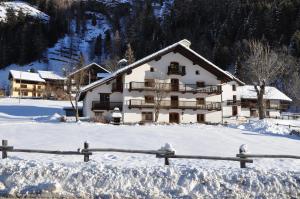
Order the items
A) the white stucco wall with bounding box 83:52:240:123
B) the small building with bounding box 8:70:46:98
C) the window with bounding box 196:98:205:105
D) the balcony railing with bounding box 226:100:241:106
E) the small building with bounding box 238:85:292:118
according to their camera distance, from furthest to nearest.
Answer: the small building with bounding box 8:70:46:98
the small building with bounding box 238:85:292:118
the balcony railing with bounding box 226:100:241:106
the window with bounding box 196:98:205:105
the white stucco wall with bounding box 83:52:240:123

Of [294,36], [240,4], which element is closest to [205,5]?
[240,4]

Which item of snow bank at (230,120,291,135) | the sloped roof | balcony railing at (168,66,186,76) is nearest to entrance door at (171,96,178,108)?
balcony railing at (168,66,186,76)

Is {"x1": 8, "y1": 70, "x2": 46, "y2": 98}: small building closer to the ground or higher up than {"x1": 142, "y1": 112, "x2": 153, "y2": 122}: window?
higher up

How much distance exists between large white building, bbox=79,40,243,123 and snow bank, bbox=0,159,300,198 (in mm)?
34343

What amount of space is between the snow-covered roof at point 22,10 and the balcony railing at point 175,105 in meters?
128

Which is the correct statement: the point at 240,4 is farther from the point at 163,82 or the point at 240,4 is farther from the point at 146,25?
the point at 163,82

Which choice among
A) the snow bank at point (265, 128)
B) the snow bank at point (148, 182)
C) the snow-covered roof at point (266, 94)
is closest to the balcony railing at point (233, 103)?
the snow-covered roof at point (266, 94)

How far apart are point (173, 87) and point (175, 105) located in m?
2.68

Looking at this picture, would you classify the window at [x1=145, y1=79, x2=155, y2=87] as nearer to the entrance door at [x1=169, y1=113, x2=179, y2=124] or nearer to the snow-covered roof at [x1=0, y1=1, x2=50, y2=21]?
the entrance door at [x1=169, y1=113, x2=179, y2=124]

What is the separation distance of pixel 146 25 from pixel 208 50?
4123 centimetres

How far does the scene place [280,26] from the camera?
116m

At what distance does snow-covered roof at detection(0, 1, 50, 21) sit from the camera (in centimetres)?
16448

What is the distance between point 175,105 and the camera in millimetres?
53000

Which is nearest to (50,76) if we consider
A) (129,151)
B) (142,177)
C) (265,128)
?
(265,128)
